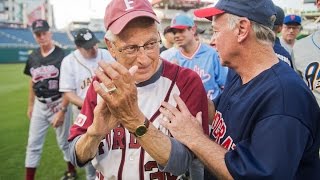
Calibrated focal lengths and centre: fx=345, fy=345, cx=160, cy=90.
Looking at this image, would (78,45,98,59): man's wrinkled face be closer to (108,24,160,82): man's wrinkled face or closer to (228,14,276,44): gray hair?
(108,24,160,82): man's wrinkled face

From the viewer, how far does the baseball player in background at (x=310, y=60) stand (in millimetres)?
2689

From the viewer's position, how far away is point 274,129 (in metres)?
1.35

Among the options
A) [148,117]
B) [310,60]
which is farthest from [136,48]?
[310,60]

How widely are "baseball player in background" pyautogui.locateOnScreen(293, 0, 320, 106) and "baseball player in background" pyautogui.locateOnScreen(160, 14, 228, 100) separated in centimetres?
147

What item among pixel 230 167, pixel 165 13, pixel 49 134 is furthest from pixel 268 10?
pixel 165 13

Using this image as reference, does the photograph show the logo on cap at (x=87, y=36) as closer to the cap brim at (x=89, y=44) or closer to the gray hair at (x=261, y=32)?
the cap brim at (x=89, y=44)

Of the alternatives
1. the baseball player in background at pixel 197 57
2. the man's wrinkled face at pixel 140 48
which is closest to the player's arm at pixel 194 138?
the man's wrinkled face at pixel 140 48

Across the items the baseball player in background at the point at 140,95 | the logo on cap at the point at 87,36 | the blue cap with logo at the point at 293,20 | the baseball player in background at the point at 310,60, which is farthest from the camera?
the blue cap with logo at the point at 293,20

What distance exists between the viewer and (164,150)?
154 centimetres

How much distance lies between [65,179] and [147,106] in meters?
3.45

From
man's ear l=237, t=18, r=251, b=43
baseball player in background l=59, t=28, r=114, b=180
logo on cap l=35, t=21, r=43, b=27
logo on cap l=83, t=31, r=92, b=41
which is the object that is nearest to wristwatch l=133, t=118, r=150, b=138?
man's ear l=237, t=18, r=251, b=43

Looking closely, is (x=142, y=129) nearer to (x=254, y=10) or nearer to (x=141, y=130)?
(x=141, y=130)

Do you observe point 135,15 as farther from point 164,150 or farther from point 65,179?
point 65,179

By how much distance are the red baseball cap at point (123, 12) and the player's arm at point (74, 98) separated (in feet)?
8.70
